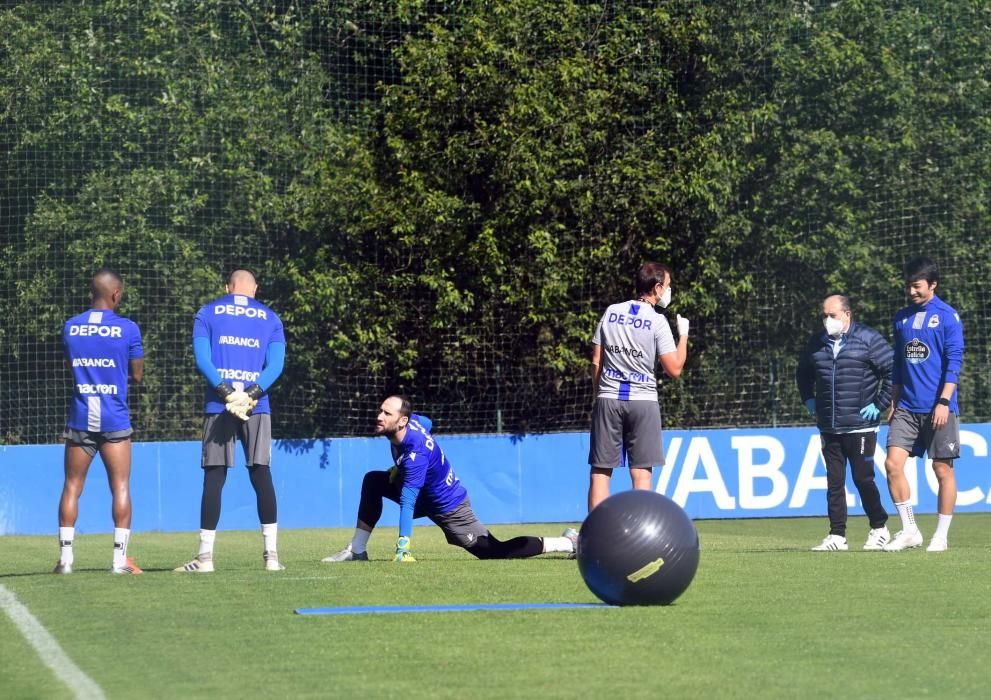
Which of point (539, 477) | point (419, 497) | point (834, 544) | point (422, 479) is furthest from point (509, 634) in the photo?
point (539, 477)

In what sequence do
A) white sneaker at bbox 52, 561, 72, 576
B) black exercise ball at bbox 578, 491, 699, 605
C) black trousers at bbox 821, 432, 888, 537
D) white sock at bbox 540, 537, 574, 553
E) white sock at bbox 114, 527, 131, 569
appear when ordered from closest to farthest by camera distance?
black exercise ball at bbox 578, 491, 699, 605 < white sock at bbox 114, 527, 131, 569 < white sneaker at bbox 52, 561, 72, 576 < white sock at bbox 540, 537, 574, 553 < black trousers at bbox 821, 432, 888, 537

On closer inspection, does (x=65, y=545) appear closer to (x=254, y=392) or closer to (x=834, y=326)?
(x=254, y=392)

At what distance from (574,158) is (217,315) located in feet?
44.8

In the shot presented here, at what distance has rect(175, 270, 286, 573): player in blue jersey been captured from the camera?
9.40 m

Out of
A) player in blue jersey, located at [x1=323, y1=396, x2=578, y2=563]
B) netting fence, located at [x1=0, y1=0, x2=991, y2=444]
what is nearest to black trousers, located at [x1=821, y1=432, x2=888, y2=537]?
player in blue jersey, located at [x1=323, y1=396, x2=578, y2=563]

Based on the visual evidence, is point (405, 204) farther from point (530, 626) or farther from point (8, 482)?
point (530, 626)

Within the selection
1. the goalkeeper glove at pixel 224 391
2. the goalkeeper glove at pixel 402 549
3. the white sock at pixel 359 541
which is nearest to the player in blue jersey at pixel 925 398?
the goalkeeper glove at pixel 402 549

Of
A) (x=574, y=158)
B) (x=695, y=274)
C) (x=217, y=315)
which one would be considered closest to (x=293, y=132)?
(x=574, y=158)

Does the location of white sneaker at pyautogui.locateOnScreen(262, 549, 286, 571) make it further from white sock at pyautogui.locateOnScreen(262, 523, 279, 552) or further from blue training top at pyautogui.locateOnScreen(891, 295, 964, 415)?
blue training top at pyautogui.locateOnScreen(891, 295, 964, 415)

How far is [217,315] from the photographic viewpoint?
9.55 meters

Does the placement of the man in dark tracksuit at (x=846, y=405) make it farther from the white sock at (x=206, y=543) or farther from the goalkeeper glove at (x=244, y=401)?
the white sock at (x=206, y=543)

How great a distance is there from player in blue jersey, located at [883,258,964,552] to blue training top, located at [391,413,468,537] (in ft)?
11.4

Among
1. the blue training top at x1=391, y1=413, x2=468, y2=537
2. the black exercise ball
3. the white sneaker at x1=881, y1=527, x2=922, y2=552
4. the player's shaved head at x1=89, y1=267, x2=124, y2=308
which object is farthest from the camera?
the white sneaker at x1=881, y1=527, x2=922, y2=552

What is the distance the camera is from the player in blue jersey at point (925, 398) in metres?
11.4
